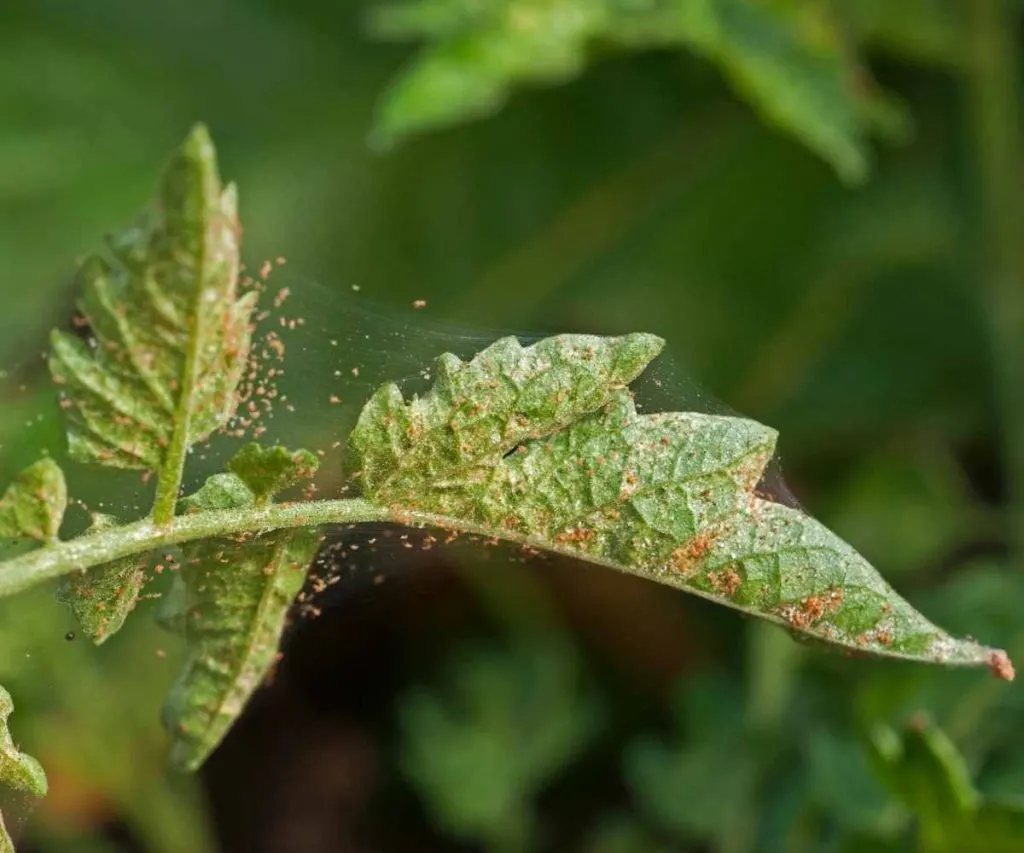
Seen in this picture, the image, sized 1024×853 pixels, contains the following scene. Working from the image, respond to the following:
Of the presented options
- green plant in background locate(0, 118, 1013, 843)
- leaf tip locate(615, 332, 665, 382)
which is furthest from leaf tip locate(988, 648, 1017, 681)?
leaf tip locate(615, 332, 665, 382)

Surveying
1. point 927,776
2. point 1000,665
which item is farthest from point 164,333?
point 927,776

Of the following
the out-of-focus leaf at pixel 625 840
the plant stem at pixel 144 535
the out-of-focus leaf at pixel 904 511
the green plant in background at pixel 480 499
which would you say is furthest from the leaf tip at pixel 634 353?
the out-of-focus leaf at pixel 904 511

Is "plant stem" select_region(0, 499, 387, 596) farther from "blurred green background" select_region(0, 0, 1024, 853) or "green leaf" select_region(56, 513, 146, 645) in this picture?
"blurred green background" select_region(0, 0, 1024, 853)

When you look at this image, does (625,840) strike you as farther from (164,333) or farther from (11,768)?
(164,333)

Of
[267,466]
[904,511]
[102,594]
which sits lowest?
[904,511]

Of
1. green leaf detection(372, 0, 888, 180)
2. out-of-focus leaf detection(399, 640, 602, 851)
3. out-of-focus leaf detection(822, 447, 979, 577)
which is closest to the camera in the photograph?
green leaf detection(372, 0, 888, 180)

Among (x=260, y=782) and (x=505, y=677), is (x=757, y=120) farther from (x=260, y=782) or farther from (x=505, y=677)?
(x=260, y=782)
